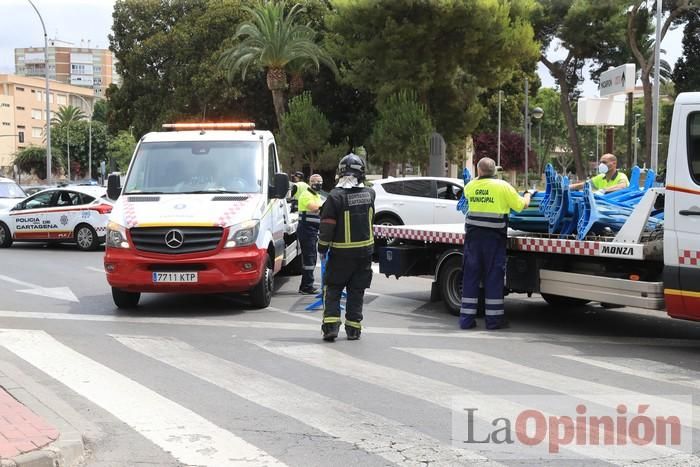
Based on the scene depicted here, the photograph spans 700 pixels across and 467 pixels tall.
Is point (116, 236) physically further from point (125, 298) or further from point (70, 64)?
point (70, 64)

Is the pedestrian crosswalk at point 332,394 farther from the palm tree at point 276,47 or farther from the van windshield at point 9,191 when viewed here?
the palm tree at point 276,47

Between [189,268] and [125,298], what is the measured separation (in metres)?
1.31

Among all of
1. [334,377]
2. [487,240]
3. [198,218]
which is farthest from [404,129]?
[334,377]

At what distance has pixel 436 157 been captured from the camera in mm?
31344

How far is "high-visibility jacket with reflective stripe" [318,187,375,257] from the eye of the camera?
875 cm

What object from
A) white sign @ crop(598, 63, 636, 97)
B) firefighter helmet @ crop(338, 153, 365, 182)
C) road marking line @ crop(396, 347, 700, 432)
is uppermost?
white sign @ crop(598, 63, 636, 97)

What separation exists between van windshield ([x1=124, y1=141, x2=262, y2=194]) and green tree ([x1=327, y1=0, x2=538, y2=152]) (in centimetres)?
2062

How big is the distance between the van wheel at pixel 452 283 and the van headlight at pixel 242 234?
93.8 inches

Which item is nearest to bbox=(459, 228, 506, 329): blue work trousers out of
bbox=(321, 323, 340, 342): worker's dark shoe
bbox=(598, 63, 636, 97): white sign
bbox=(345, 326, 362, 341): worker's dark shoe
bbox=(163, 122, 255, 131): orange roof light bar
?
bbox=(345, 326, 362, 341): worker's dark shoe

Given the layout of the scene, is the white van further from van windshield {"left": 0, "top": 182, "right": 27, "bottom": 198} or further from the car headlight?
van windshield {"left": 0, "top": 182, "right": 27, "bottom": 198}

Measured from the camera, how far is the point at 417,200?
19031mm

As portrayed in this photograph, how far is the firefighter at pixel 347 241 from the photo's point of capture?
8.77 m

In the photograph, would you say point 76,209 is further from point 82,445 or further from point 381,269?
point 82,445

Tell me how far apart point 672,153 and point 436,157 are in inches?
918
